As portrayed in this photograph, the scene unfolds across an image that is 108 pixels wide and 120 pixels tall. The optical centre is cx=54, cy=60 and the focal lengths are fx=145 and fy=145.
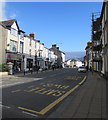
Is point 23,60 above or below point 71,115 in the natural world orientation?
above

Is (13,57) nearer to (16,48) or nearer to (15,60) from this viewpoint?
(15,60)

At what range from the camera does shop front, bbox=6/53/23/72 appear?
96.2 ft

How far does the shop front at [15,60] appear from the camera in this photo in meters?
29.3

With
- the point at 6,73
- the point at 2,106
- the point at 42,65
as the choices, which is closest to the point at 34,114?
the point at 2,106

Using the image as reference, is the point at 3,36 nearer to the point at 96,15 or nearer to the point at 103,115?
the point at 96,15

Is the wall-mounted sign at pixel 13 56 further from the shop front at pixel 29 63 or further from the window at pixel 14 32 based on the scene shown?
the shop front at pixel 29 63

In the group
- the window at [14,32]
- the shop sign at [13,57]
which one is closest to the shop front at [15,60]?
the shop sign at [13,57]

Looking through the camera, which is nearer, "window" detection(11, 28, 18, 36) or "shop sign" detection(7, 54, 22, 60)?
"shop sign" detection(7, 54, 22, 60)

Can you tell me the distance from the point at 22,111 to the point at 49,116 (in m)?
1.13

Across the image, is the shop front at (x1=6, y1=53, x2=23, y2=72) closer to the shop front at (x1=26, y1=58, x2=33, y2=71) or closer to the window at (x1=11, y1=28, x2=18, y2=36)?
the shop front at (x1=26, y1=58, x2=33, y2=71)

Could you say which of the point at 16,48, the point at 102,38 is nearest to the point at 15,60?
the point at 16,48

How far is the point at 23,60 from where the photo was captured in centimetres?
3569

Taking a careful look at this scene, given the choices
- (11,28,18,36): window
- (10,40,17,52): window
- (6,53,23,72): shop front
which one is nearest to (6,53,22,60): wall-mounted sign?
(6,53,23,72): shop front

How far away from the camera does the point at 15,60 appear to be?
3228 cm
